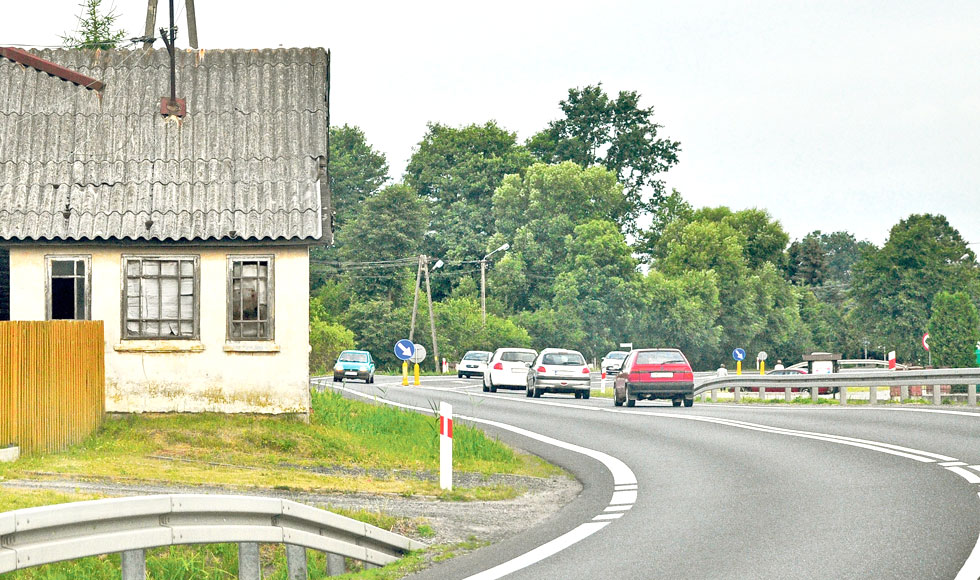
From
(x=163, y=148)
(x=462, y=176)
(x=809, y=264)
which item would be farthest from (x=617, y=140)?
(x=163, y=148)

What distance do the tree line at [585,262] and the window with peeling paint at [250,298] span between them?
2137 inches

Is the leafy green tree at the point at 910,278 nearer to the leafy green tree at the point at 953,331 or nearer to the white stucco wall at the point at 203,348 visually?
the leafy green tree at the point at 953,331

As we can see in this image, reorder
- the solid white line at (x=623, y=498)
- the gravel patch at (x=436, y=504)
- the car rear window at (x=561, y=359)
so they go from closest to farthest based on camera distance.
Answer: the gravel patch at (x=436, y=504) < the solid white line at (x=623, y=498) < the car rear window at (x=561, y=359)

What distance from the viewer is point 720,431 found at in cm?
2270

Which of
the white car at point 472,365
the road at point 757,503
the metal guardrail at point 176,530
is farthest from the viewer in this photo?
the white car at point 472,365

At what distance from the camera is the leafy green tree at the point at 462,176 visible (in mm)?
100312

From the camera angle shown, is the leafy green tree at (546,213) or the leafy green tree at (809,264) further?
the leafy green tree at (809,264)

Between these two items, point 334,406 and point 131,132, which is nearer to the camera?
point 131,132

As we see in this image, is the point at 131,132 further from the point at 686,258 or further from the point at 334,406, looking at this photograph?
the point at 686,258

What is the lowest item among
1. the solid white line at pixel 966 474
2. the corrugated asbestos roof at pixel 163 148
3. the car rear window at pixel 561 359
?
the solid white line at pixel 966 474

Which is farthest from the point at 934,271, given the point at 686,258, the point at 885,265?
the point at 686,258

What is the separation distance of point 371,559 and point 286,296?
11408mm

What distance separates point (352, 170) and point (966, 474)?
97.9 m

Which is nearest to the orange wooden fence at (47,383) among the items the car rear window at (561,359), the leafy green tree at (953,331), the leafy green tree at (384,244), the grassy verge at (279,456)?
the grassy verge at (279,456)
